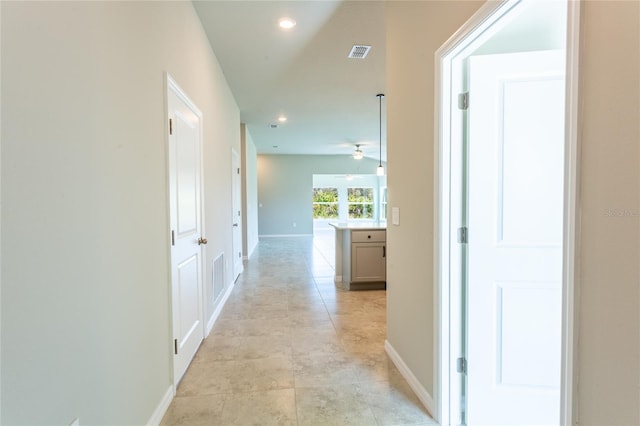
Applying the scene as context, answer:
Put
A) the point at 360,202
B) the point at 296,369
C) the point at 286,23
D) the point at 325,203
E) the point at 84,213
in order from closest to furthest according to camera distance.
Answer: the point at 84,213
the point at 296,369
the point at 286,23
the point at 325,203
the point at 360,202

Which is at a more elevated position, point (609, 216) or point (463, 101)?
point (463, 101)

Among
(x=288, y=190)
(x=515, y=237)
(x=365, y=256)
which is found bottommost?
(x=365, y=256)

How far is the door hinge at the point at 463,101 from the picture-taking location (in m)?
1.71

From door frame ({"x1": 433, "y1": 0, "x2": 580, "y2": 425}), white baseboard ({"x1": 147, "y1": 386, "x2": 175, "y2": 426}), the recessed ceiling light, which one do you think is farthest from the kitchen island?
white baseboard ({"x1": 147, "y1": 386, "x2": 175, "y2": 426})

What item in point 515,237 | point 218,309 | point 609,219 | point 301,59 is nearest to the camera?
point 609,219

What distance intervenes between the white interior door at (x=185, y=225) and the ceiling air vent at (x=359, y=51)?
1737 mm

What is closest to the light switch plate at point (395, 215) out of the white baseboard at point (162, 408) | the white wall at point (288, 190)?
the white baseboard at point (162, 408)

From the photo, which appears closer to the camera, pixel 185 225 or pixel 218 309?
pixel 185 225

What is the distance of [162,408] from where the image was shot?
1.87 m

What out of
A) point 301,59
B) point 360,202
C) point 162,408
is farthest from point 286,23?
point 360,202

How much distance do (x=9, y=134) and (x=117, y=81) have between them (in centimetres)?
68

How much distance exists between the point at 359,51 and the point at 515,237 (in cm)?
262

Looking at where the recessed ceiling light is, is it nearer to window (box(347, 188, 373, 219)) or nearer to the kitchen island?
the kitchen island

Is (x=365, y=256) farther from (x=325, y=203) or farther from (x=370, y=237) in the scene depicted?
(x=325, y=203)
